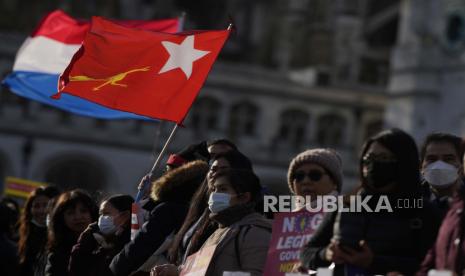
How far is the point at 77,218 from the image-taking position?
32.6 feet

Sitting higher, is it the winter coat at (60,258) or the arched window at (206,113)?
the arched window at (206,113)

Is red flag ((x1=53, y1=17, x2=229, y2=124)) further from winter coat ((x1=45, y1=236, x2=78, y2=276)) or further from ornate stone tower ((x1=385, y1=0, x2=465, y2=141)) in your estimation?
ornate stone tower ((x1=385, y1=0, x2=465, y2=141))

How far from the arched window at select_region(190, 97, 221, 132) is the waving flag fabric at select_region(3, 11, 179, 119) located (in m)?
27.3

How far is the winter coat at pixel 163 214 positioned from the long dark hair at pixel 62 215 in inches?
38.4

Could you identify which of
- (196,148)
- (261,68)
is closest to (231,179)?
(196,148)

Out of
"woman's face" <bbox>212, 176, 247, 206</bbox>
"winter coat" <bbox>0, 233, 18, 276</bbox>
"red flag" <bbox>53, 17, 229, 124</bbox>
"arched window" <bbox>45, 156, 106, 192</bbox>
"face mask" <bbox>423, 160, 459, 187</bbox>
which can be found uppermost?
"arched window" <bbox>45, 156, 106, 192</bbox>

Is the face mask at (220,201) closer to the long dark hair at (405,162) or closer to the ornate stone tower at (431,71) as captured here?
the long dark hair at (405,162)

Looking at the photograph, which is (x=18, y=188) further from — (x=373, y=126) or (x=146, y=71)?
(x=373, y=126)

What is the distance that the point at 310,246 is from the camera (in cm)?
673

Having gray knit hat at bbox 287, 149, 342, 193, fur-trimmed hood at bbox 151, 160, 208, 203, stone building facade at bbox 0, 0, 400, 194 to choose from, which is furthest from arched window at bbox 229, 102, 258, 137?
gray knit hat at bbox 287, 149, 342, 193

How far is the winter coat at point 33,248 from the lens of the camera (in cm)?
1092

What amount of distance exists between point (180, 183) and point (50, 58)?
265 inches

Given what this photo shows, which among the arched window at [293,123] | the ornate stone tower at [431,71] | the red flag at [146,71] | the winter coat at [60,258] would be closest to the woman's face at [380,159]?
the red flag at [146,71]

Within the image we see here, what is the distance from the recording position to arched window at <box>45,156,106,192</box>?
40.8m
